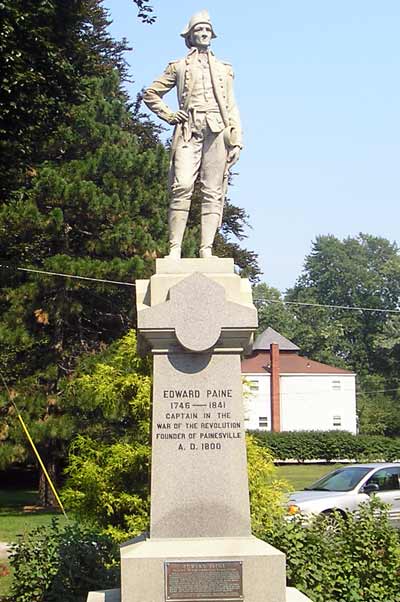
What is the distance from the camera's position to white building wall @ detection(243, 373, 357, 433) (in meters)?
65.4

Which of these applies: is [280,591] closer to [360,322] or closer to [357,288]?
[360,322]

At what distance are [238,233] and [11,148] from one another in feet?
71.4

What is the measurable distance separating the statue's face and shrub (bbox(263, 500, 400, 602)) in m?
4.93

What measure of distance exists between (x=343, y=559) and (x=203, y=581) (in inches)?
102

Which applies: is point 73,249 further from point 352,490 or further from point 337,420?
point 337,420

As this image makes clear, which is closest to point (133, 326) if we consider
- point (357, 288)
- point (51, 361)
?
point (51, 361)

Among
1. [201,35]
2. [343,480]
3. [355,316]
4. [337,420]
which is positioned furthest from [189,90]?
[355,316]

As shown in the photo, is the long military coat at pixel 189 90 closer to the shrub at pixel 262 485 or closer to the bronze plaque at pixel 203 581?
the bronze plaque at pixel 203 581

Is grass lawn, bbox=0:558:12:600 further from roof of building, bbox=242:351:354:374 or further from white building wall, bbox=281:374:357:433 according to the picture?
white building wall, bbox=281:374:357:433

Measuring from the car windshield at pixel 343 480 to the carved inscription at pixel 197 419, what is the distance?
9.77 metres

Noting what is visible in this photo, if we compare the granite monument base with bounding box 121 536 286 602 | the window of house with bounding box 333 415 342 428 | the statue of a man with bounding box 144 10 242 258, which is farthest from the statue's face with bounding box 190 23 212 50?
the window of house with bounding box 333 415 342 428

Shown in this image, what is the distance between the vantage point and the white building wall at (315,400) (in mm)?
65438

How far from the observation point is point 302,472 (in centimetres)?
4491

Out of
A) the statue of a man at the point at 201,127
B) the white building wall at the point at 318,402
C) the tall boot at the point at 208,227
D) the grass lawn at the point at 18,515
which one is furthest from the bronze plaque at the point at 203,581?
the white building wall at the point at 318,402
